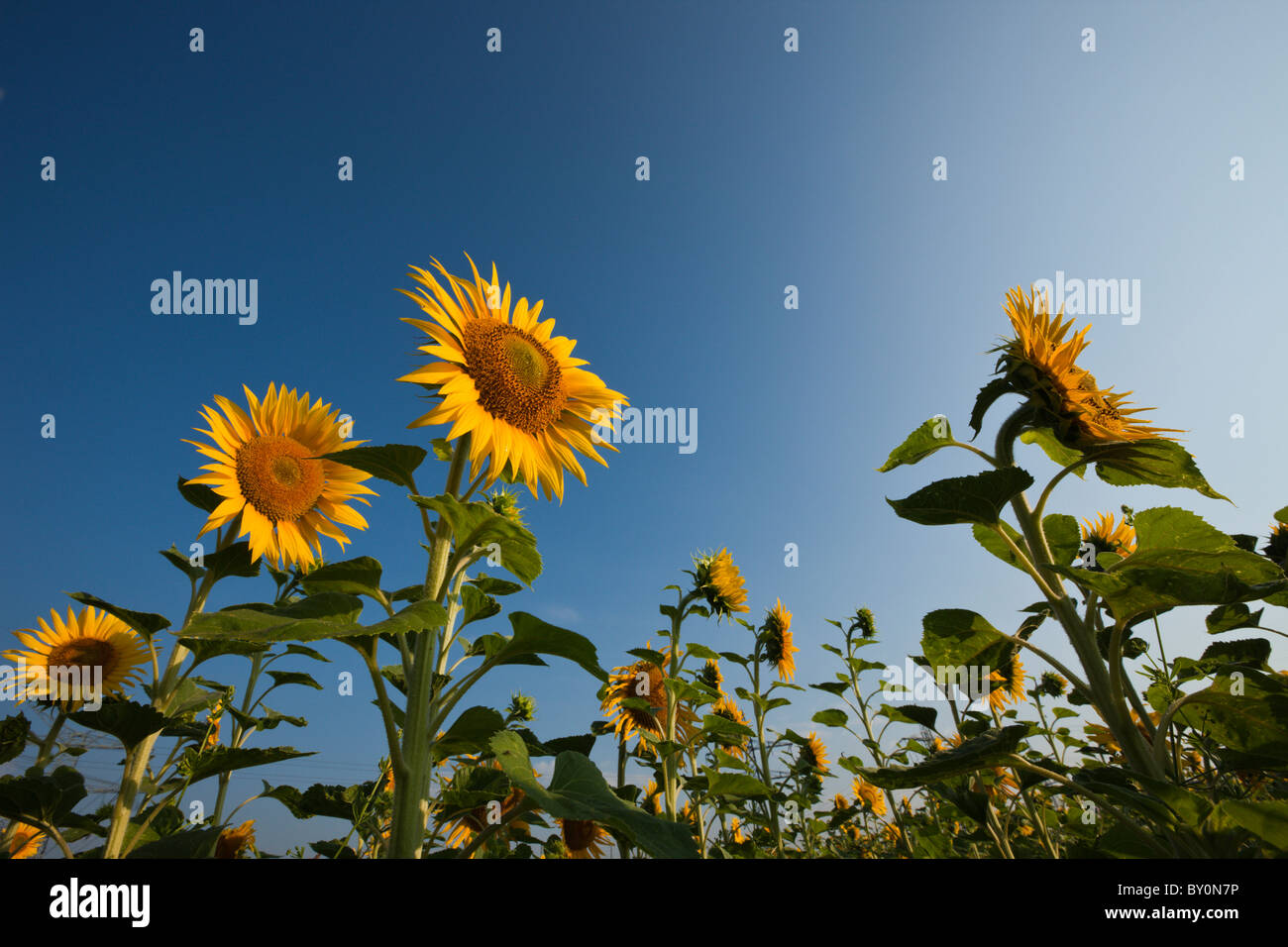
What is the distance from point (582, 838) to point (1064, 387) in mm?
3276

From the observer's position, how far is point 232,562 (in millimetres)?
2285

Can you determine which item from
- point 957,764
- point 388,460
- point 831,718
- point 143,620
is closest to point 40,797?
point 143,620

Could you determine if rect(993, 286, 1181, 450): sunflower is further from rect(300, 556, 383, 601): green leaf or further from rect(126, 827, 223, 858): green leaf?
rect(126, 827, 223, 858): green leaf

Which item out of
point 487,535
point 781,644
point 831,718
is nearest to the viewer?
point 487,535

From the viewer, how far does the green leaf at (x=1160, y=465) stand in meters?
1.61

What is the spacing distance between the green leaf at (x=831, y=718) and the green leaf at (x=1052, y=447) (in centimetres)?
271

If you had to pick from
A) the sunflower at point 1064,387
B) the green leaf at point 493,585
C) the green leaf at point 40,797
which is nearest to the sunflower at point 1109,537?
the sunflower at point 1064,387

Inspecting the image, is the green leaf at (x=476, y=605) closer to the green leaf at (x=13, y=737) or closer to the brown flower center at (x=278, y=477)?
the brown flower center at (x=278, y=477)

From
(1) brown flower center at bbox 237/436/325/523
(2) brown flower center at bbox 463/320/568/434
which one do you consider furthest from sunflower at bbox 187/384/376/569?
(2) brown flower center at bbox 463/320/568/434

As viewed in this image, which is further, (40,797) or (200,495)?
(200,495)

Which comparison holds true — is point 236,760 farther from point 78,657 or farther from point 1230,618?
point 1230,618
